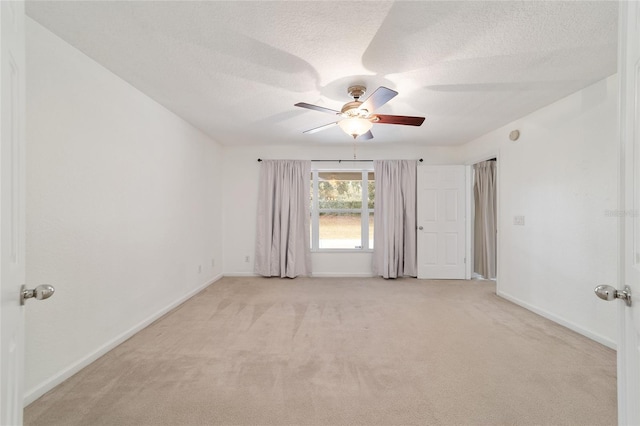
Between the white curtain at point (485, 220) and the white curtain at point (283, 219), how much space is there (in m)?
3.06

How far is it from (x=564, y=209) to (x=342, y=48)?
269 cm

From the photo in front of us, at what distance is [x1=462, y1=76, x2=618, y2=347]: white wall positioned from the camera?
2352 millimetres

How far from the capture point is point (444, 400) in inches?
65.2

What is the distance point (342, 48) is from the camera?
6.23 feet

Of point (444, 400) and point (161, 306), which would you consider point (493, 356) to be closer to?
point (444, 400)

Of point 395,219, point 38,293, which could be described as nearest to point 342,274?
point 395,219

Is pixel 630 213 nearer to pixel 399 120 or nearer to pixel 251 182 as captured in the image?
pixel 399 120

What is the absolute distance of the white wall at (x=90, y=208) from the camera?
5.50 feet

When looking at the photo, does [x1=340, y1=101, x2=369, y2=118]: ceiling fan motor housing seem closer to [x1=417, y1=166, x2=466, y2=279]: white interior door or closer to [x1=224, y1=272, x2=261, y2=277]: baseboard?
[x1=417, y1=166, x2=466, y2=279]: white interior door

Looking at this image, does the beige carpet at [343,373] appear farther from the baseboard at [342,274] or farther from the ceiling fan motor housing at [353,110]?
the ceiling fan motor housing at [353,110]

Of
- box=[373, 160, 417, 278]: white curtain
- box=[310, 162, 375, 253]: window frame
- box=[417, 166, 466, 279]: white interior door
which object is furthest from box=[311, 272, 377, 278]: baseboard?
box=[417, 166, 466, 279]: white interior door

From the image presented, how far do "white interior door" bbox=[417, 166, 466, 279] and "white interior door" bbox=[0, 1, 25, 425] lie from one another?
4629 mm

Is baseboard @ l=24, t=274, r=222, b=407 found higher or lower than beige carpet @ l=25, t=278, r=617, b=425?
higher

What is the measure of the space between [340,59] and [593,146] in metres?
2.42
